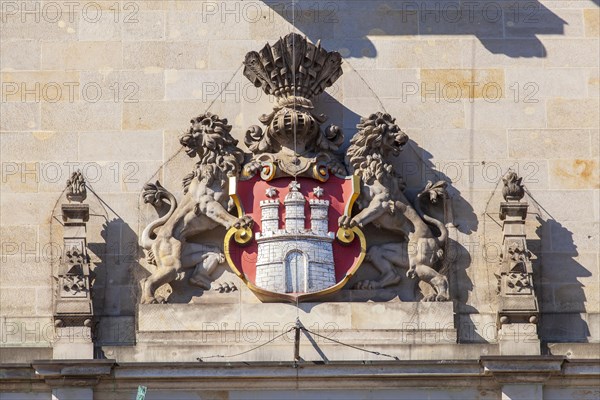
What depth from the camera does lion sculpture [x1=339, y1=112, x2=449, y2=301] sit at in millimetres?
27047

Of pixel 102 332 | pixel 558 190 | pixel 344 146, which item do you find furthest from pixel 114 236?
pixel 558 190

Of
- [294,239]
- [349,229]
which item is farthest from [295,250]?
[349,229]

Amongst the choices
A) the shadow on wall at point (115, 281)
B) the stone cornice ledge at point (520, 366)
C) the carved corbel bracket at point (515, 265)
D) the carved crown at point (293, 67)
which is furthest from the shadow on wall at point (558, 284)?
the shadow on wall at point (115, 281)

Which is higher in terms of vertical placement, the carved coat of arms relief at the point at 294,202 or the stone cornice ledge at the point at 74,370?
the carved coat of arms relief at the point at 294,202

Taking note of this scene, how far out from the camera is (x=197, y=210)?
89.1 ft

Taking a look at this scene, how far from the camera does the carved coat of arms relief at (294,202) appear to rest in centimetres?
2688

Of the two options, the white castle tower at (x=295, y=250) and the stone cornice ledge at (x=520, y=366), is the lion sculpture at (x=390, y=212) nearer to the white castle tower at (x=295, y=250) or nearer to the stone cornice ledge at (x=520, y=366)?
the white castle tower at (x=295, y=250)

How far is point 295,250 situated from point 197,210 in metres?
1.32

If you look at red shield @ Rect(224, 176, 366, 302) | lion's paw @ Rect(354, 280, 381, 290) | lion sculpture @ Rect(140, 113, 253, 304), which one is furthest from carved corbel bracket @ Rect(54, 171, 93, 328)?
lion's paw @ Rect(354, 280, 381, 290)

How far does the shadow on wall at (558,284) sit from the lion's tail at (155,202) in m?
4.41

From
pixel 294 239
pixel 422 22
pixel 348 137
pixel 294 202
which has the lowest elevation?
pixel 294 239

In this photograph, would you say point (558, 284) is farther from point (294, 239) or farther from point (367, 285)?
point (294, 239)

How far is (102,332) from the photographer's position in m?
26.9

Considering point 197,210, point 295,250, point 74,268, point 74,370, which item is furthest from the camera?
point 197,210
